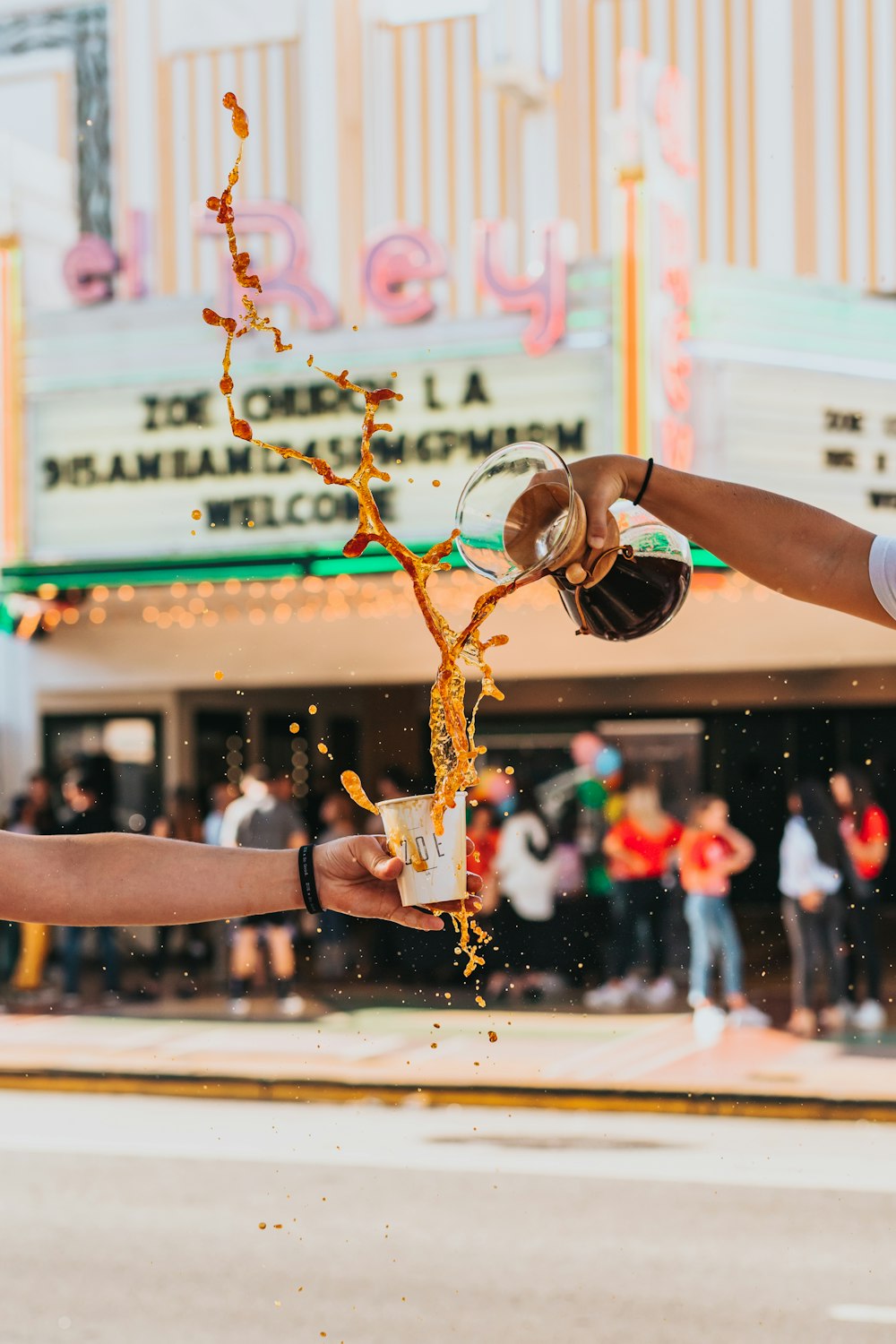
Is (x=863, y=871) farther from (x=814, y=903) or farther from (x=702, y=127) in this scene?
(x=702, y=127)

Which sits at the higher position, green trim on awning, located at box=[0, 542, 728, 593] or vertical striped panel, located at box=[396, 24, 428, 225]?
vertical striped panel, located at box=[396, 24, 428, 225]

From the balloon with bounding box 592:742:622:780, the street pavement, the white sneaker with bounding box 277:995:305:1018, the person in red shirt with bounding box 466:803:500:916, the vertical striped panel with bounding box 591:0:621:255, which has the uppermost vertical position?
the vertical striped panel with bounding box 591:0:621:255

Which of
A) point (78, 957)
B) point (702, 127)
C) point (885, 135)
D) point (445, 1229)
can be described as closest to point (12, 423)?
point (78, 957)

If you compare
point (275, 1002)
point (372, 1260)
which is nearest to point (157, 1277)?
point (372, 1260)

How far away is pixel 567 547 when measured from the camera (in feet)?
6.88

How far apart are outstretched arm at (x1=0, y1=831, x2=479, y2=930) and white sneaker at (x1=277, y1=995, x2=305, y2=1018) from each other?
911 centimetres

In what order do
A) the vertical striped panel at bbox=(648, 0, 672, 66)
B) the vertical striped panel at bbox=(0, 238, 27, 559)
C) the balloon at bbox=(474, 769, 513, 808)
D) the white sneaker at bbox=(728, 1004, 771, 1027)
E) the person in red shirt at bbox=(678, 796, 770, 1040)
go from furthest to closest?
the vertical striped panel at bbox=(648, 0, 672, 66)
the vertical striped panel at bbox=(0, 238, 27, 559)
the balloon at bbox=(474, 769, 513, 808)
the white sneaker at bbox=(728, 1004, 771, 1027)
the person in red shirt at bbox=(678, 796, 770, 1040)

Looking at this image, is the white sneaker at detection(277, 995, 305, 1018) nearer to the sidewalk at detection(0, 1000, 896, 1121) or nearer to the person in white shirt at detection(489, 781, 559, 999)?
the sidewalk at detection(0, 1000, 896, 1121)

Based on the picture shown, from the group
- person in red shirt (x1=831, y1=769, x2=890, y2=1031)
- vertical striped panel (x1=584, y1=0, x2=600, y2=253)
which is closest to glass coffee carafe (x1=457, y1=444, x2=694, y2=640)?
person in red shirt (x1=831, y1=769, x2=890, y2=1031)

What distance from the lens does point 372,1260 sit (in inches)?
213

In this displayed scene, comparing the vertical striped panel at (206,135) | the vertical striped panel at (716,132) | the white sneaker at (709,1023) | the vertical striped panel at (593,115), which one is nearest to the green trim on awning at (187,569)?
the white sneaker at (709,1023)

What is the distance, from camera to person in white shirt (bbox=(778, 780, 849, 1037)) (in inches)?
380

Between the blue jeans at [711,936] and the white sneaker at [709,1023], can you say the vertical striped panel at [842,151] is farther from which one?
the white sneaker at [709,1023]

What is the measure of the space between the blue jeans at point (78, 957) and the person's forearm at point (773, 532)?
9630mm
